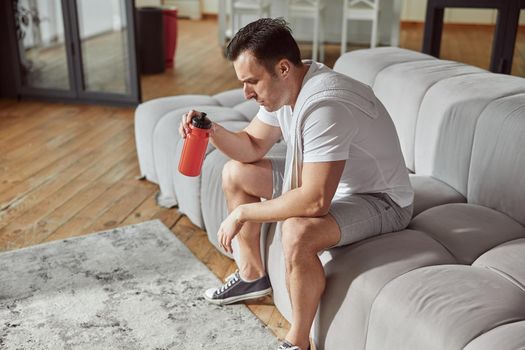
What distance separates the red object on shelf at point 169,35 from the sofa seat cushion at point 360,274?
413 centimetres

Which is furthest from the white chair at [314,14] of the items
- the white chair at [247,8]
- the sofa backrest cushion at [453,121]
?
the sofa backrest cushion at [453,121]

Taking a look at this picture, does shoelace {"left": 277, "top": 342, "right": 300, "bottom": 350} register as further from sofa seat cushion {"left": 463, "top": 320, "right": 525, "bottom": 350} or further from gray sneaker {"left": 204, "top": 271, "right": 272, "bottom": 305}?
sofa seat cushion {"left": 463, "top": 320, "right": 525, "bottom": 350}

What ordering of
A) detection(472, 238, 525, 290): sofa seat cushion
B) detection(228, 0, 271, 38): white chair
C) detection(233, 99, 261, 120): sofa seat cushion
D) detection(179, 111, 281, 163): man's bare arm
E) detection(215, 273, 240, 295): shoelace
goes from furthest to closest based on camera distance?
detection(228, 0, 271, 38): white chair < detection(233, 99, 261, 120): sofa seat cushion < detection(215, 273, 240, 295): shoelace < detection(179, 111, 281, 163): man's bare arm < detection(472, 238, 525, 290): sofa seat cushion

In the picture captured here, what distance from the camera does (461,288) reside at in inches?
55.2

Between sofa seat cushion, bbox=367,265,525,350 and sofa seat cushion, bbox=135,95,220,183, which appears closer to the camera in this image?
sofa seat cushion, bbox=367,265,525,350

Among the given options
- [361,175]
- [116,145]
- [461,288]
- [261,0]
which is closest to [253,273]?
[361,175]

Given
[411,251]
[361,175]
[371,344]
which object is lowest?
[371,344]

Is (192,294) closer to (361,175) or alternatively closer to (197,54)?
(361,175)

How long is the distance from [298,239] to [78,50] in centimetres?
321

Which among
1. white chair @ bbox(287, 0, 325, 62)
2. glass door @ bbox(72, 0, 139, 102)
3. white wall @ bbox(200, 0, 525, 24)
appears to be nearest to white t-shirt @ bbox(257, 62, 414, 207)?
glass door @ bbox(72, 0, 139, 102)

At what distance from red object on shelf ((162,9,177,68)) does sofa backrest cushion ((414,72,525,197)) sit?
11.9ft

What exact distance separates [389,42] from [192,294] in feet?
16.1

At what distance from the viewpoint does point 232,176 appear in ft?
6.40

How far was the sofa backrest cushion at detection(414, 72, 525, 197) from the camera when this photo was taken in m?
2.01
